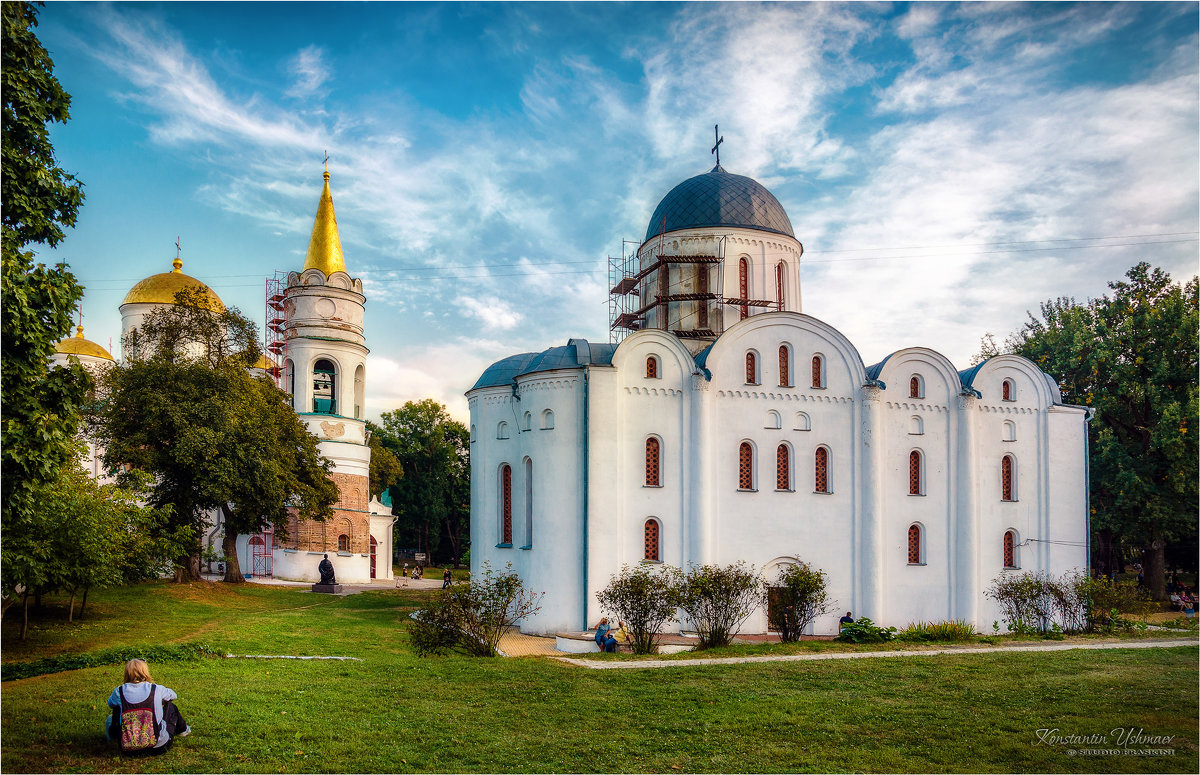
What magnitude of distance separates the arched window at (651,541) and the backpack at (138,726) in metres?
15.3

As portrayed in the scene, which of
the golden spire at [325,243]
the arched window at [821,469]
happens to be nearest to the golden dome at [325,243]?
the golden spire at [325,243]

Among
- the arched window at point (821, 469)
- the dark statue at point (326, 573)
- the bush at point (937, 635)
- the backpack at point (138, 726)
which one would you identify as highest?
the arched window at point (821, 469)

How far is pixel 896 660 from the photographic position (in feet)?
47.7

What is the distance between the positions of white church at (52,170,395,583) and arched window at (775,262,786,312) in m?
18.9

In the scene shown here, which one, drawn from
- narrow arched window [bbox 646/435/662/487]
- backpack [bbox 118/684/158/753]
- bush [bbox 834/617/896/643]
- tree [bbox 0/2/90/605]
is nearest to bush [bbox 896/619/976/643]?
bush [bbox 834/617/896/643]

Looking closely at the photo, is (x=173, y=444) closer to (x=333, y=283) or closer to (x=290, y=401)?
(x=290, y=401)

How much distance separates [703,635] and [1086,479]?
15484 millimetres

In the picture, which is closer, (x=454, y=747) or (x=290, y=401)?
(x=454, y=747)

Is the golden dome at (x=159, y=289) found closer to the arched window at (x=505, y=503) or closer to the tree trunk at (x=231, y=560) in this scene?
the tree trunk at (x=231, y=560)

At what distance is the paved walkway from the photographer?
14750 millimetres

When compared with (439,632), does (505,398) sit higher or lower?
higher

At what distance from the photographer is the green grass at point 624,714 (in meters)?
8.68

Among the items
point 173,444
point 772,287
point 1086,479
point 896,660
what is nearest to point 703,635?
point 896,660

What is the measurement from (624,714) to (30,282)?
8716 millimetres
